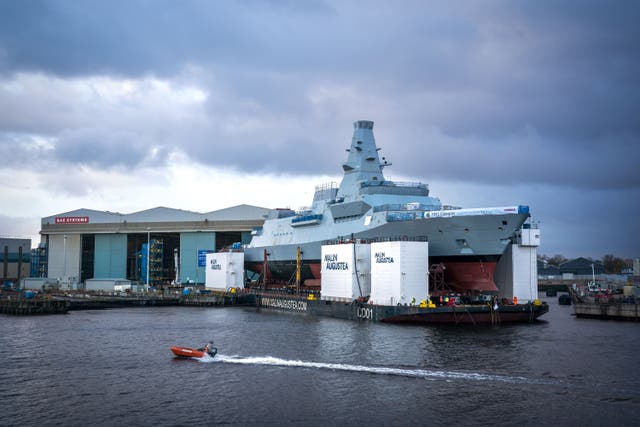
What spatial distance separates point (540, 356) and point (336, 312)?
22567 mm

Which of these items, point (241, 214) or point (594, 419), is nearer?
point (594, 419)

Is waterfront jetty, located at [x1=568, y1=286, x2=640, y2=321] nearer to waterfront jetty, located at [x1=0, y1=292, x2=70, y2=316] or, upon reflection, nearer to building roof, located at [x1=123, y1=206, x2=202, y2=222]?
waterfront jetty, located at [x1=0, y1=292, x2=70, y2=316]

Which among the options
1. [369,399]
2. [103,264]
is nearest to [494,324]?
[369,399]

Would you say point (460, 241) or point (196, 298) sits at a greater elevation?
point (460, 241)

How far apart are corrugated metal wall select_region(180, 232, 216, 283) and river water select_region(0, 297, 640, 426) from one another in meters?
51.6

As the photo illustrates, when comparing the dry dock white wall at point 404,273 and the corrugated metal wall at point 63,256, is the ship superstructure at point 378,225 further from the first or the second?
the corrugated metal wall at point 63,256

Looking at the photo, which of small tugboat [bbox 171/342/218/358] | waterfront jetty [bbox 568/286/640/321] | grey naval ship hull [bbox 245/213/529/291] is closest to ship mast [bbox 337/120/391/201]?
grey naval ship hull [bbox 245/213/529/291]

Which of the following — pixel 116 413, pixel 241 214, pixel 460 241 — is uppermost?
pixel 241 214

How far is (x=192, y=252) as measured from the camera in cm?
9594

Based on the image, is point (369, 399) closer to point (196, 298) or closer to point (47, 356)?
point (47, 356)

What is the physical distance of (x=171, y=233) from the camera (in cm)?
10106

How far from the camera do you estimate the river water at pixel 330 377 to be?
21984 mm

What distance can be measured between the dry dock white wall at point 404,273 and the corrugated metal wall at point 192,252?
53724 mm

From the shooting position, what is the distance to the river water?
21984 mm
